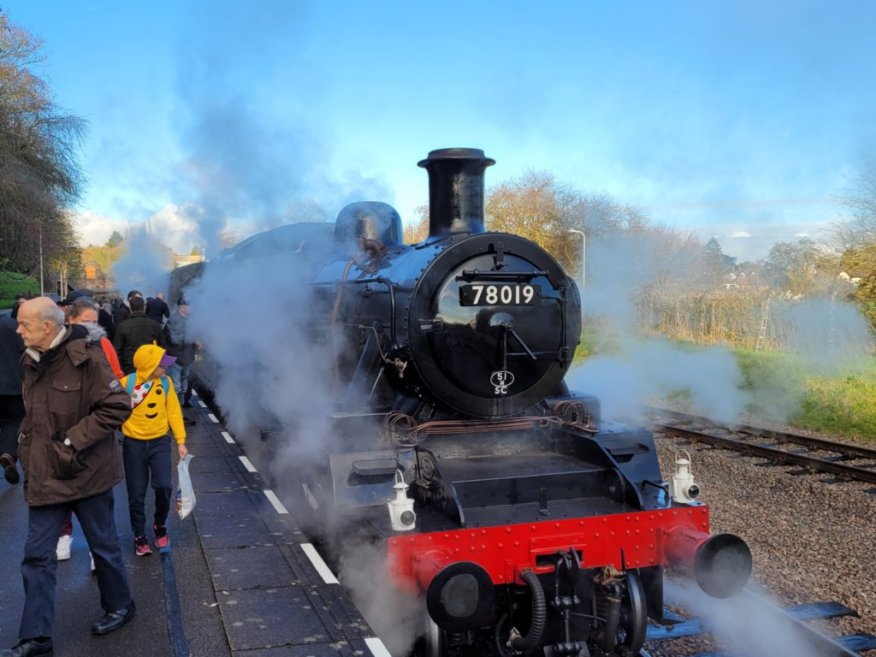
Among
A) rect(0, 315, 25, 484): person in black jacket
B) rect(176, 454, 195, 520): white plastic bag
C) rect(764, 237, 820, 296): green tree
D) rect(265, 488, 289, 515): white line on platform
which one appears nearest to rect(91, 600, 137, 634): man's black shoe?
rect(176, 454, 195, 520): white plastic bag

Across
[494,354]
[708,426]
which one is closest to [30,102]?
[708,426]

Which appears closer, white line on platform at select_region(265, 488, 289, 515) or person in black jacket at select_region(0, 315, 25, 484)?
person in black jacket at select_region(0, 315, 25, 484)

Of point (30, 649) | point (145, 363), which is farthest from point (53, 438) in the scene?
point (145, 363)

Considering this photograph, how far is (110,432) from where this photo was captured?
11.0 ft

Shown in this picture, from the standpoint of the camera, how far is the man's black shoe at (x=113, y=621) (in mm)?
3502

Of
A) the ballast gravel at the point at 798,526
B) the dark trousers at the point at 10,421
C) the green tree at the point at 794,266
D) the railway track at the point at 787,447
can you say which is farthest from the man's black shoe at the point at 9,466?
the green tree at the point at 794,266

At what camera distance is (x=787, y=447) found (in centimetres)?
863

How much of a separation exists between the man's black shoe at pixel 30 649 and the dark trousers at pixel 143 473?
1.29 meters

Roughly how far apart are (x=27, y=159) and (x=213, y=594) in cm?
2283

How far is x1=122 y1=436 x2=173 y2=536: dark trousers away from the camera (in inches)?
176

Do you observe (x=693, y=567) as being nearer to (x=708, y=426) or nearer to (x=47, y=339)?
(x=47, y=339)

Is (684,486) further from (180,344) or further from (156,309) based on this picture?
(156,309)

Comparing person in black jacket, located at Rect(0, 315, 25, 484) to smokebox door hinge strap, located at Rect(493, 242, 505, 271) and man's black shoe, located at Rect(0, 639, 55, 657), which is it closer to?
man's black shoe, located at Rect(0, 639, 55, 657)

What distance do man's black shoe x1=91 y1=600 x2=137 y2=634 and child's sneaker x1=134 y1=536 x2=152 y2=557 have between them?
3.15ft
